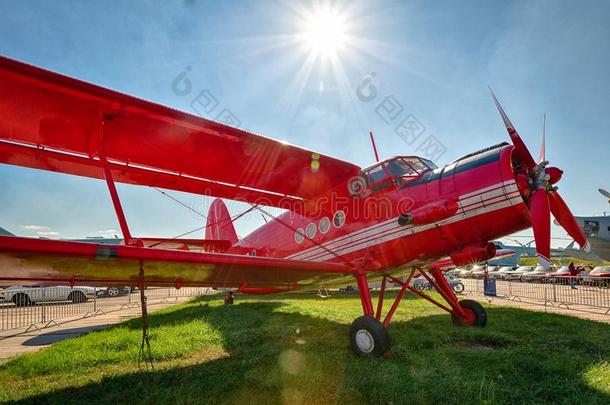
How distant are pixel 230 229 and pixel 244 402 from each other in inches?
416

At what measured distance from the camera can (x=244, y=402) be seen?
3297 millimetres

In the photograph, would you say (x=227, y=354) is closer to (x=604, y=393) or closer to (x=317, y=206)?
(x=317, y=206)

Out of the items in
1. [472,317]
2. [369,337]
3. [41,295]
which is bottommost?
[41,295]

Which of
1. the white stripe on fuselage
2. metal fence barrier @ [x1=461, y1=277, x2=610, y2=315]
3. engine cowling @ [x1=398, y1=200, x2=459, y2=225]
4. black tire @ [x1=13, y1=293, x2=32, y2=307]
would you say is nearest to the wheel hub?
the white stripe on fuselage

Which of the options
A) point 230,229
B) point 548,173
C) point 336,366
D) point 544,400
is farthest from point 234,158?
point 230,229

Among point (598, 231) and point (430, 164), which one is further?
point (598, 231)

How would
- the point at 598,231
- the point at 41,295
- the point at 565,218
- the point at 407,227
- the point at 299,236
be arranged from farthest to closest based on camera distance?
1. the point at 598,231
2. the point at 41,295
3. the point at 299,236
4. the point at 565,218
5. the point at 407,227

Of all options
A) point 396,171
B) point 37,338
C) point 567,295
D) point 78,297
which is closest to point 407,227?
point 396,171

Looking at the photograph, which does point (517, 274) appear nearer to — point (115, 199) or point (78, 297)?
point (78, 297)

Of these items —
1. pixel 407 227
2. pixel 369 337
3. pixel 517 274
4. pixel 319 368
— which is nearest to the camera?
pixel 319 368

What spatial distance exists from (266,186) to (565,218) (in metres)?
5.62

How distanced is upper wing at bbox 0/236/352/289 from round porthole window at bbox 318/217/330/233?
103 cm

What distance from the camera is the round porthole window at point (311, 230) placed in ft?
24.4

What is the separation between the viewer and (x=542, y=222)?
4816 millimetres
